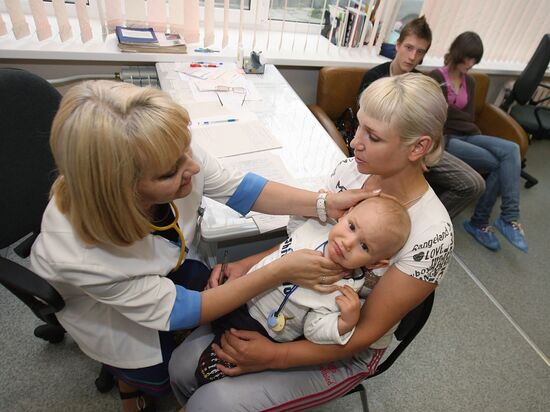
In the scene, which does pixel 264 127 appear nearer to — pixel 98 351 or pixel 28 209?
pixel 28 209

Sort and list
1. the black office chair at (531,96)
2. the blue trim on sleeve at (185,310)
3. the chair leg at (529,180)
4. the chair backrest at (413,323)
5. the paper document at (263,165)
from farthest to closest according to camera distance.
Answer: the chair leg at (529,180) < the black office chair at (531,96) < the paper document at (263,165) < the chair backrest at (413,323) < the blue trim on sleeve at (185,310)

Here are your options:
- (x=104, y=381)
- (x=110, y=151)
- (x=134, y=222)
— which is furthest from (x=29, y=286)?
(x=104, y=381)

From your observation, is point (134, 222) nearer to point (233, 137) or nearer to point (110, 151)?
point (110, 151)

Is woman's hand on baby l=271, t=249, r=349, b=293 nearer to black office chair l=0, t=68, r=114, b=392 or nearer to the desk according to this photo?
the desk

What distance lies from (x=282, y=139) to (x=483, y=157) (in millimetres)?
1666

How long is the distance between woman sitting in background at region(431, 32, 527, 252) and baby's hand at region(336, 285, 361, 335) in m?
2.00

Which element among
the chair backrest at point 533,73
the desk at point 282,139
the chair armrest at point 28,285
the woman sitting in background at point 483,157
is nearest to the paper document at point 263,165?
the desk at point 282,139

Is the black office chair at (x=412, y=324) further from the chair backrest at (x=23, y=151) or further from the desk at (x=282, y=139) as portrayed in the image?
the chair backrest at (x=23, y=151)

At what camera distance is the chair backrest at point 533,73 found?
2.72 m

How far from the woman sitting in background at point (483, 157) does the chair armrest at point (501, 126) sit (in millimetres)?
165

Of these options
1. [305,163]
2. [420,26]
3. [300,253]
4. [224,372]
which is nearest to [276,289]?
[300,253]

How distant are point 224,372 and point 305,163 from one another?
85cm

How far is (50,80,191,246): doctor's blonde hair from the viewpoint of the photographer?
66cm

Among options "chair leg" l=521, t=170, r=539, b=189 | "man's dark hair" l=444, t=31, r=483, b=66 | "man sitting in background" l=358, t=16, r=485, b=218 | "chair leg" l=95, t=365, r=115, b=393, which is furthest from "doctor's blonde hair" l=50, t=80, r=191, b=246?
"chair leg" l=521, t=170, r=539, b=189
